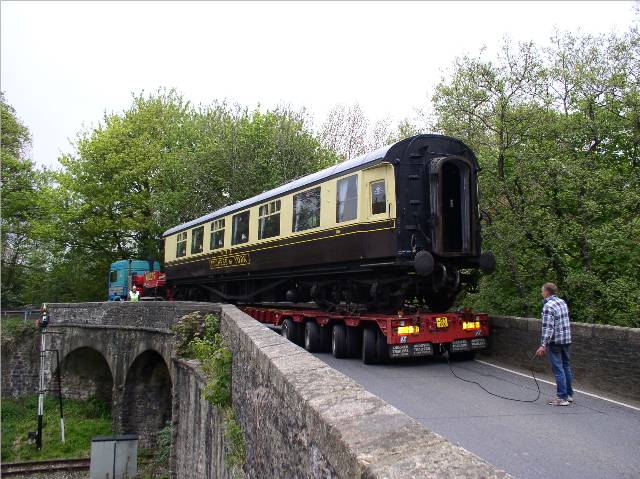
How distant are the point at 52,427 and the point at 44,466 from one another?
4840 millimetres

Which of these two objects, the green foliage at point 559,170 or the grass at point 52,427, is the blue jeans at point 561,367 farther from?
the grass at point 52,427

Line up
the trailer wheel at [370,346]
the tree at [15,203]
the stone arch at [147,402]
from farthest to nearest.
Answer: the tree at [15,203], the stone arch at [147,402], the trailer wheel at [370,346]

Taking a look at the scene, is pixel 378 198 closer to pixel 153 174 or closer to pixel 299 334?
pixel 299 334

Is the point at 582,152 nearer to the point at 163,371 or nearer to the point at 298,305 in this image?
the point at 298,305

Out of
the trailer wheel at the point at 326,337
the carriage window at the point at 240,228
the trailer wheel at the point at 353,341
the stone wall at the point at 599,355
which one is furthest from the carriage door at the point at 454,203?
the carriage window at the point at 240,228

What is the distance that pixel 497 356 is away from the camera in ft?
36.2

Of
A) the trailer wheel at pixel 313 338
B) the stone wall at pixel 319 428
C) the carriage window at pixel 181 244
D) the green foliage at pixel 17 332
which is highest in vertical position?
the carriage window at pixel 181 244

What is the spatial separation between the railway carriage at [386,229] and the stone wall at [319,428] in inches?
173

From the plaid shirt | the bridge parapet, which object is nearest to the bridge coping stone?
the plaid shirt

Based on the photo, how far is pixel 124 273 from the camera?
95.9ft

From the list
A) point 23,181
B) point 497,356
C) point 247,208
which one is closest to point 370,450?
point 497,356

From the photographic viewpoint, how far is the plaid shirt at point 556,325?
7.53 metres

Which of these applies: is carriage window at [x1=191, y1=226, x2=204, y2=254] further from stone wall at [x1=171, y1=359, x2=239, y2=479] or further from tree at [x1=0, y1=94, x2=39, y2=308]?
tree at [x1=0, y1=94, x2=39, y2=308]

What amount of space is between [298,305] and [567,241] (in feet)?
20.9
